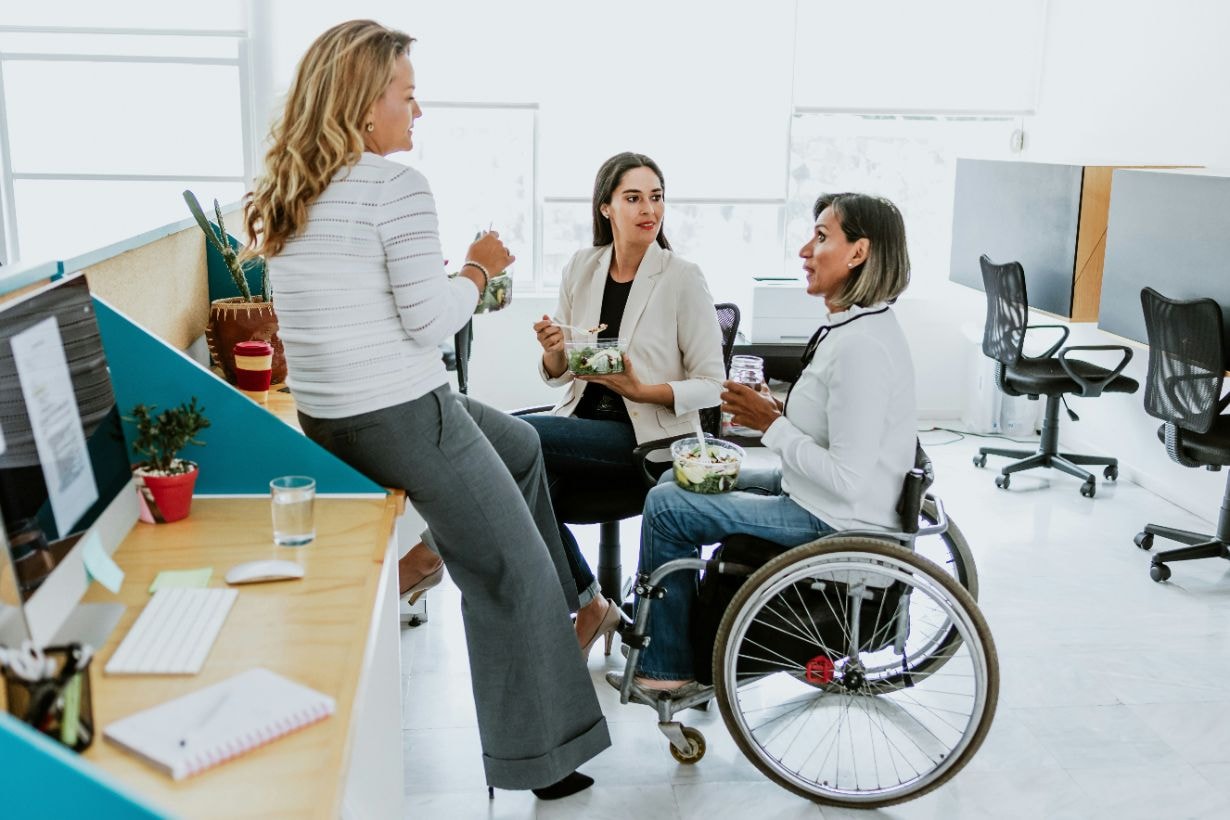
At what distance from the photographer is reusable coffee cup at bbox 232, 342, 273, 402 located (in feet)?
8.96

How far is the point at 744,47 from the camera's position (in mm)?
5684

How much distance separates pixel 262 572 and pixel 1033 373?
153 inches

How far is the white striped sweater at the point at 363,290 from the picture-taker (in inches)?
77.9

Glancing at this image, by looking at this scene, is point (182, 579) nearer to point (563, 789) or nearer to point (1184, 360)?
point (563, 789)

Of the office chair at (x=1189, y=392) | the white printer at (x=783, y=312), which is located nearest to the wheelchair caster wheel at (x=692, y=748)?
the office chair at (x=1189, y=392)

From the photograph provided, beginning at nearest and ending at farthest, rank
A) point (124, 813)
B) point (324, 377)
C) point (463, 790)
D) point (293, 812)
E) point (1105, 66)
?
1. point (124, 813)
2. point (293, 812)
3. point (324, 377)
4. point (463, 790)
5. point (1105, 66)

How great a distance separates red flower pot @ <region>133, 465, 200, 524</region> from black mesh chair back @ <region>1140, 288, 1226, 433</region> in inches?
124

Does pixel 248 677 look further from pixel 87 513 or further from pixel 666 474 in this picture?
pixel 666 474

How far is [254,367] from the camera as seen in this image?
2736mm

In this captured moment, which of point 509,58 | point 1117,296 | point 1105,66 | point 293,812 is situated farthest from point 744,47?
point 293,812

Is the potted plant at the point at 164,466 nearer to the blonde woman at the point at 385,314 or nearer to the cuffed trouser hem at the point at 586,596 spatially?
the blonde woman at the point at 385,314

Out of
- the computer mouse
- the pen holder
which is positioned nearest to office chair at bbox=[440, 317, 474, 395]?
the computer mouse

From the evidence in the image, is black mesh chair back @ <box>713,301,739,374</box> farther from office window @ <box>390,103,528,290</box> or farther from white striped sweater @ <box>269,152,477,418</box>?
office window @ <box>390,103,528,290</box>

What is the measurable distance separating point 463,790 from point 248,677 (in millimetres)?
1297
